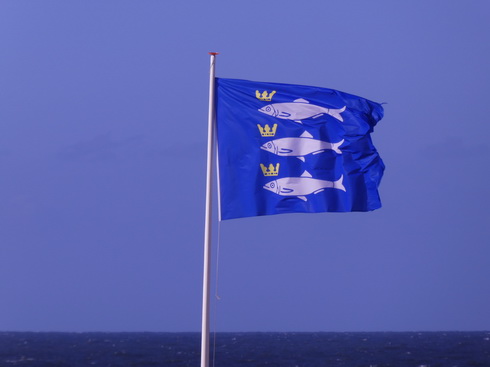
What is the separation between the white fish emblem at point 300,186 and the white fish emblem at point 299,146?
0.29 meters

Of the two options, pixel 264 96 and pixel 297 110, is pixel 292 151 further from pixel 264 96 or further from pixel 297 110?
pixel 264 96

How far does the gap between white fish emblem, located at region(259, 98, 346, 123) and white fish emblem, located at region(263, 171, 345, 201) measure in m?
0.80

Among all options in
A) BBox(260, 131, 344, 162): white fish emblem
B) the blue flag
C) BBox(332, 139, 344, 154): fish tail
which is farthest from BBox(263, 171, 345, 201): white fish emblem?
BBox(332, 139, 344, 154): fish tail

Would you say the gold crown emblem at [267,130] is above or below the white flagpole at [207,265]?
above

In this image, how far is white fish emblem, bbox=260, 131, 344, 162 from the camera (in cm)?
1340

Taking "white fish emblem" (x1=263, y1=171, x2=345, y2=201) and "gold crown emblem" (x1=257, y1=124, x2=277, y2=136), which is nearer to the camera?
"white fish emblem" (x1=263, y1=171, x2=345, y2=201)

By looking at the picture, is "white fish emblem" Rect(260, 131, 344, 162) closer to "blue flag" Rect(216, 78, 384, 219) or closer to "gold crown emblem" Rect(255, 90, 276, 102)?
"blue flag" Rect(216, 78, 384, 219)

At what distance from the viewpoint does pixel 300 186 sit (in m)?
13.4

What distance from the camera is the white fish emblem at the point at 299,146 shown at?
527 inches

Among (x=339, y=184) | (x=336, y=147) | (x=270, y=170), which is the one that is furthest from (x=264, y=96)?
(x=339, y=184)

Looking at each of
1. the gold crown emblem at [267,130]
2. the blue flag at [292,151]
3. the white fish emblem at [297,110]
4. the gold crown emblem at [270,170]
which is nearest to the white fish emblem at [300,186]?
the blue flag at [292,151]

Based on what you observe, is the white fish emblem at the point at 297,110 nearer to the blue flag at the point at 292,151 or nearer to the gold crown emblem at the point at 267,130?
the blue flag at the point at 292,151

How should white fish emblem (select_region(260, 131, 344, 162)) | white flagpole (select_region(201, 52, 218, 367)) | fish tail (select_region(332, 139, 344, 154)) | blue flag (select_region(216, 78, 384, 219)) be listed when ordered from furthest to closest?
fish tail (select_region(332, 139, 344, 154)) → white fish emblem (select_region(260, 131, 344, 162)) → blue flag (select_region(216, 78, 384, 219)) → white flagpole (select_region(201, 52, 218, 367))

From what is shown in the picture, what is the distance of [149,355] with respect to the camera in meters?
72.6
